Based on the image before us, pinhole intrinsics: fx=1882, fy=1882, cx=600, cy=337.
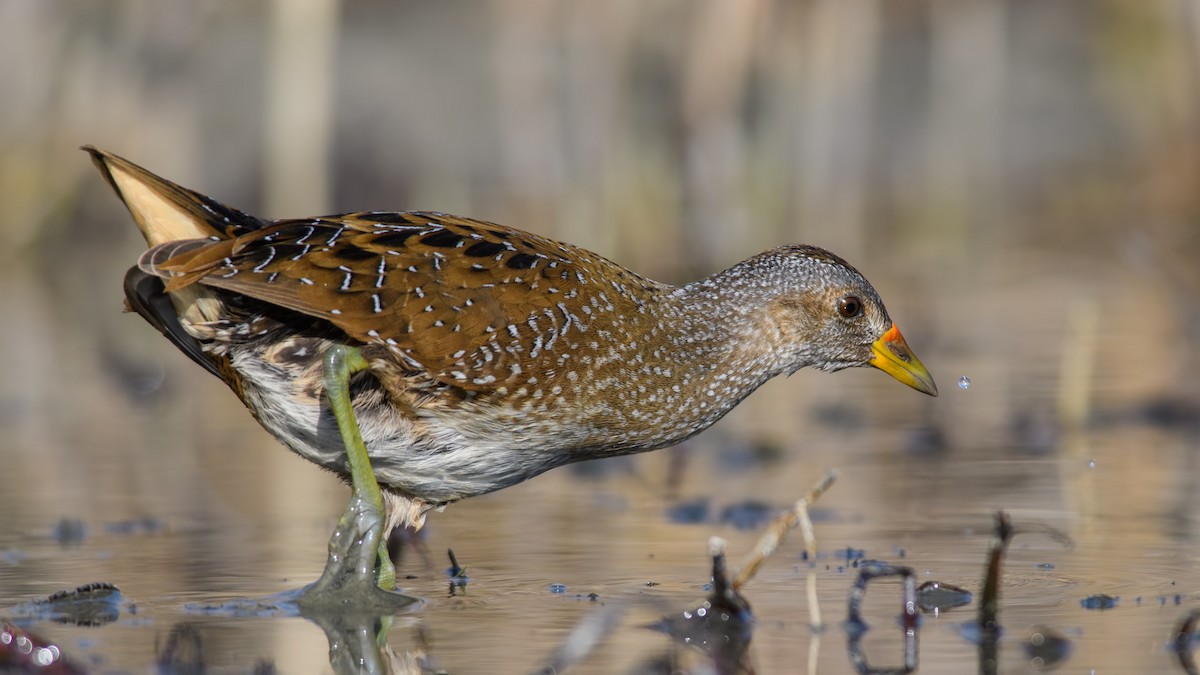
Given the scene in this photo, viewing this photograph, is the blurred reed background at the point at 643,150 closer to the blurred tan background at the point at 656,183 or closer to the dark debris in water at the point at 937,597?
the blurred tan background at the point at 656,183

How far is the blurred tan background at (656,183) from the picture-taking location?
8453 millimetres

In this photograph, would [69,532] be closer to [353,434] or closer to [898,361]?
[353,434]

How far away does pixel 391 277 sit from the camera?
5.52m

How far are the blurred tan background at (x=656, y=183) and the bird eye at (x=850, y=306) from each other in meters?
1.01

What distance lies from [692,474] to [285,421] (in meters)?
3.04

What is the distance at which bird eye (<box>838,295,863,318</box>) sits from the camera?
6.30 m

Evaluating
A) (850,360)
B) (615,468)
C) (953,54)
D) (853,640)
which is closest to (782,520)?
(853,640)

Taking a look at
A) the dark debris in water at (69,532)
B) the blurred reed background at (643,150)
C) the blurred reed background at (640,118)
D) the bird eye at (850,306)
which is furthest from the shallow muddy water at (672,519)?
the blurred reed background at (640,118)

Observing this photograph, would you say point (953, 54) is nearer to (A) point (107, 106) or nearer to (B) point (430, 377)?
(A) point (107, 106)

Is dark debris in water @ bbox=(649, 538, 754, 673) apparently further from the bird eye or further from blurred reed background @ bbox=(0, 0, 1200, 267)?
blurred reed background @ bbox=(0, 0, 1200, 267)

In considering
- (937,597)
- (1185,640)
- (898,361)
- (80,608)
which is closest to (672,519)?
(898,361)

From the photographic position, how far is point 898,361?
255 inches

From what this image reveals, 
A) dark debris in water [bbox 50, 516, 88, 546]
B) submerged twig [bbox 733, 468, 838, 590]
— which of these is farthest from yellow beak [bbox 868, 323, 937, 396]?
dark debris in water [bbox 50, 516, 88, 546]

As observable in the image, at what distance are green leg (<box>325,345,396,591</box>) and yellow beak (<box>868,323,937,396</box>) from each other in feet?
5.99
